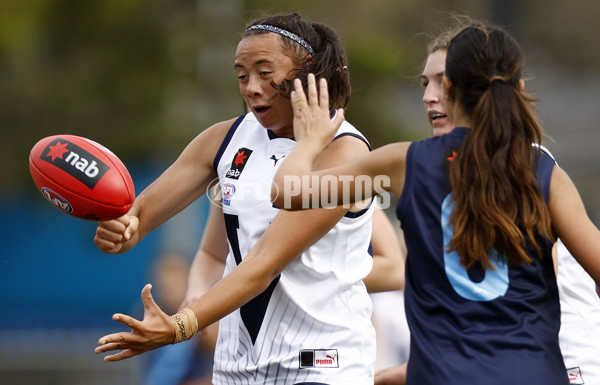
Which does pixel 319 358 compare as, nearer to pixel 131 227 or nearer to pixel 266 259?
pixel 266 259

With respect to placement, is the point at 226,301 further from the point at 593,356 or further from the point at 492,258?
the point at 593,356

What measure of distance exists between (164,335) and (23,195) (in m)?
10.2

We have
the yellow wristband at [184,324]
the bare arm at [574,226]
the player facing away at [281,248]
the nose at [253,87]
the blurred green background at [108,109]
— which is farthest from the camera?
the blurred green background at [108,109]

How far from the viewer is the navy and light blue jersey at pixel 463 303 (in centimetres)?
285

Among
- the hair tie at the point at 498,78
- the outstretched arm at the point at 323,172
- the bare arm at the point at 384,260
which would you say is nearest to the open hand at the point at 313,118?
the outstretched arm at the point at 323,172

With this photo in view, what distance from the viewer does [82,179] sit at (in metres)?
3.72

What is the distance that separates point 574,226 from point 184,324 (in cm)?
140

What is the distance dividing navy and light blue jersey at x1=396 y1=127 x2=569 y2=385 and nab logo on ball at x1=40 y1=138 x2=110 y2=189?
134 centimetres

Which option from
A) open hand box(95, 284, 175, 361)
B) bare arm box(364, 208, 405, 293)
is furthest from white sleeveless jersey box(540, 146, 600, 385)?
open hand box(95, 284, 175, 361)

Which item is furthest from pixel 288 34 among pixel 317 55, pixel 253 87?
pixel 253 87

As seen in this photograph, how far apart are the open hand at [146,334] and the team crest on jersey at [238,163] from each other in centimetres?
78

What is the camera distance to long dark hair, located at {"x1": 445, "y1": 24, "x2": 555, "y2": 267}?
2855mm

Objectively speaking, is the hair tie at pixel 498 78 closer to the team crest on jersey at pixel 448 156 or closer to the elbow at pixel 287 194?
the team crest on jersey at pixel 448 156

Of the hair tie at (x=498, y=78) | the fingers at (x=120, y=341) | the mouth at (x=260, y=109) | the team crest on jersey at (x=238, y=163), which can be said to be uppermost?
the mouth at (x=260, y=109)
